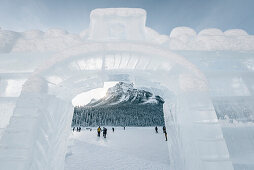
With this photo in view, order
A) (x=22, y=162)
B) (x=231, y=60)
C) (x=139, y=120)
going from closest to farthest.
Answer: (x=22, y=162) < (x=231, y=60) < (x=139, y=120)

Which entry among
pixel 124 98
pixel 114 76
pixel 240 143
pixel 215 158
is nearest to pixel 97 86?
pixel 114 76

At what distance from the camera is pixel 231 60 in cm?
327

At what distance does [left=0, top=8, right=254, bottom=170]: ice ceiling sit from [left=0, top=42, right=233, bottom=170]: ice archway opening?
0.01 m

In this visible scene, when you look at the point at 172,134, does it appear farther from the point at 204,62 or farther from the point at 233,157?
the point at 204,62

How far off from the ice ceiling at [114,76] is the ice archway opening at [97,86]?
0.04 feet

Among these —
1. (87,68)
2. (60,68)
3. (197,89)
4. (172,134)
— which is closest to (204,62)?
(197,89)

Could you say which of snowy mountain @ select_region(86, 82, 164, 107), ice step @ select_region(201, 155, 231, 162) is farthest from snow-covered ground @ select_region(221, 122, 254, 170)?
snowy mountain @ select_region(86, 82, 164, 107)

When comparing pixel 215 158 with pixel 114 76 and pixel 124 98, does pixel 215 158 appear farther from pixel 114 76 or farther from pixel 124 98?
pixel 124 98

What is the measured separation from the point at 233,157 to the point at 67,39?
3.56 meters

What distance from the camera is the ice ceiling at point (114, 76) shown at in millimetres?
2291

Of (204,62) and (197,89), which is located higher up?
(204,62)

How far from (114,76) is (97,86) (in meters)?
0.45

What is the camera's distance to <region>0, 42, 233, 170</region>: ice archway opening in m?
2.22

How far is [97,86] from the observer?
325 cm
